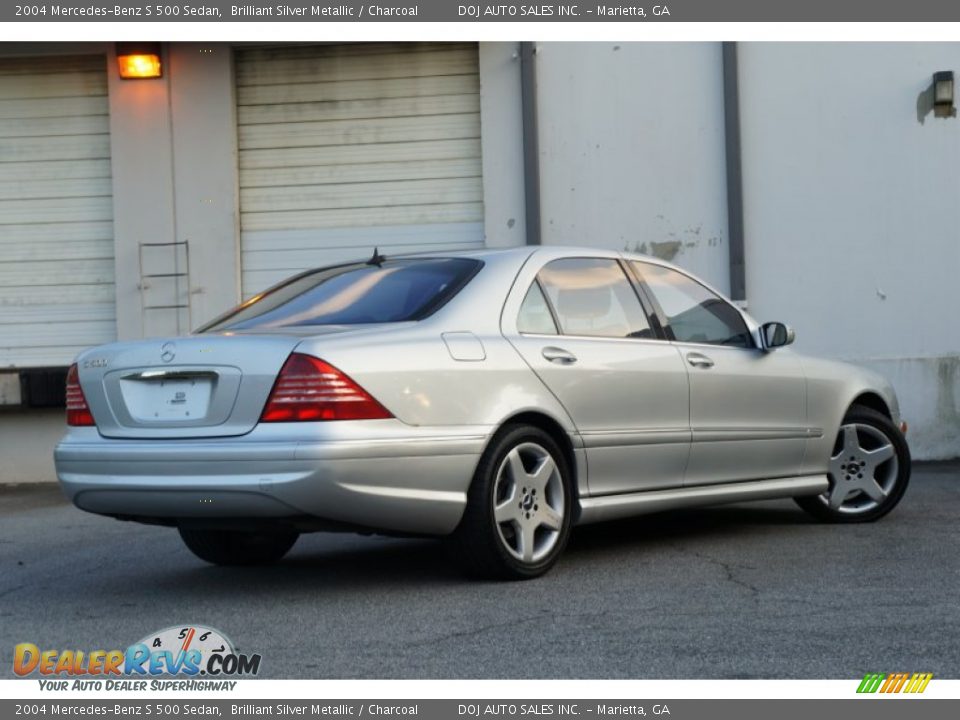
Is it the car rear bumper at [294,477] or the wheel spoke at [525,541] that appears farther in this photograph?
the wheel spoke at [525,541]

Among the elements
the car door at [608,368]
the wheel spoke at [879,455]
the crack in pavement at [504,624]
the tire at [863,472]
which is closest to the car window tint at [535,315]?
the car door at [608,368]

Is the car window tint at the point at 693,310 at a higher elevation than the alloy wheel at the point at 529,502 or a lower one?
higher

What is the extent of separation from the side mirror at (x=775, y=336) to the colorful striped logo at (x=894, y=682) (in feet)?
11.1

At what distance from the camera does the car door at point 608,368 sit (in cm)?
646

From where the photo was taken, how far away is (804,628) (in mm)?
5086

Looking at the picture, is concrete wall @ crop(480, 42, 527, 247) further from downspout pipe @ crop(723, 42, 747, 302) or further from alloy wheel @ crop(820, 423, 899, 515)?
alloy wheel @ crop(820, 423, 899, 515)

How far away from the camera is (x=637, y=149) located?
501 inches

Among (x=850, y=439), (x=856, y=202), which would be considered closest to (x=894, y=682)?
(x=850, y=439)

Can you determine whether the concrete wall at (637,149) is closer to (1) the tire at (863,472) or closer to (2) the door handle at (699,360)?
(1) the tire at (863,472)

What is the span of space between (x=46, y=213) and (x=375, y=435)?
8.43 meters

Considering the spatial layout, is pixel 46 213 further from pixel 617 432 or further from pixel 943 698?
pixel 943 698

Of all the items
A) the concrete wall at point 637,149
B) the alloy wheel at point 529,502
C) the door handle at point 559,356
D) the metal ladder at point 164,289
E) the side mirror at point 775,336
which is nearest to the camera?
the alloy wheel at point 529,502

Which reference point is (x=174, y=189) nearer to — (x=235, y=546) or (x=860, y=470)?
(x=235, y=546)
